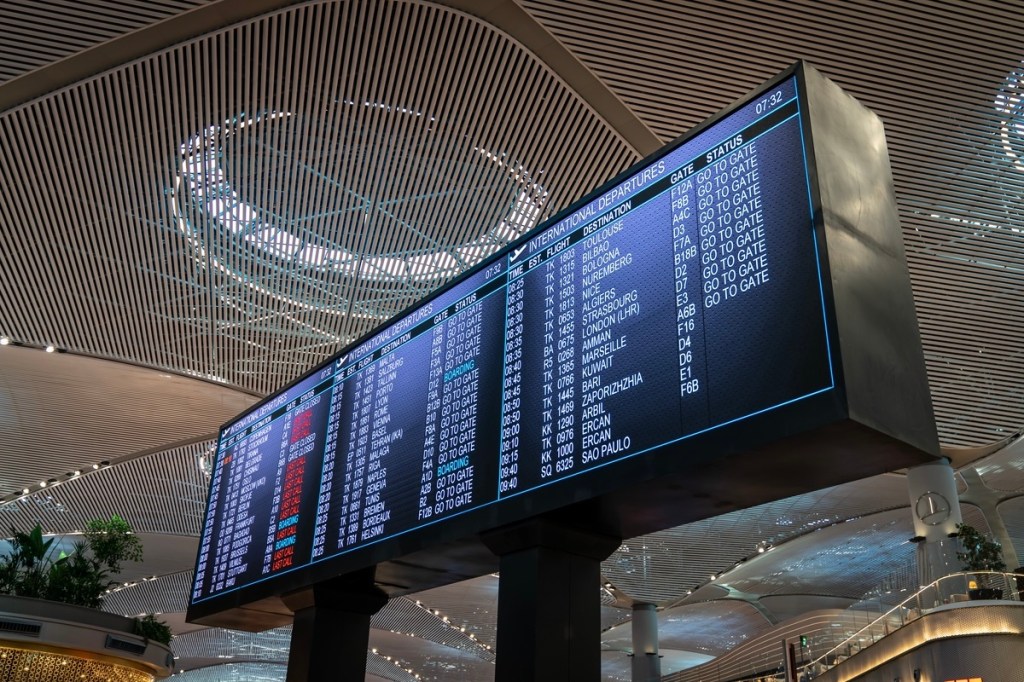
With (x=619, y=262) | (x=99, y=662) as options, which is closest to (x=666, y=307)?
(x=619, y=262)

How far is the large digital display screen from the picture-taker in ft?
16.3

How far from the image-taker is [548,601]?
595cm

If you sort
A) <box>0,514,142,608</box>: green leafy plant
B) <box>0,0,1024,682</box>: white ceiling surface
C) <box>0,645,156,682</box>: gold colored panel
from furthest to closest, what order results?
<box>0,514,142,608</box>: green leafy plant < <box>0,645,156,682</box>: gold colored panel < <box>0,0,1024,682</box>: white ceiling surface

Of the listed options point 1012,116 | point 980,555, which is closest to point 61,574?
point 1012,116

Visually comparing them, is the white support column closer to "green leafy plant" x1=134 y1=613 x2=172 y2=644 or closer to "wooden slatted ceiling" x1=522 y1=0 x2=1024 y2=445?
"wooden slatted ceiling" x1=522 y1=0 x2=1024 y2=445

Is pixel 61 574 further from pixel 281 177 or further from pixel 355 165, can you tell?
pixel 355 165

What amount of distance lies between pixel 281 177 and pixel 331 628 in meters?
6.94

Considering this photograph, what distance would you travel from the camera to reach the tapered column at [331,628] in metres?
8.47

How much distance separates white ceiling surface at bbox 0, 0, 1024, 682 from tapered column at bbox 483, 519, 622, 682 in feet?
21.7

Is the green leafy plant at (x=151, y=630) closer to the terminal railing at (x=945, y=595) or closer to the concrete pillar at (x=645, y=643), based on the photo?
the terminal railing at (x=945, y=595)

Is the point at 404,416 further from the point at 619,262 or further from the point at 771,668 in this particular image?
the point at 771,668

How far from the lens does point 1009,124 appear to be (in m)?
12.0

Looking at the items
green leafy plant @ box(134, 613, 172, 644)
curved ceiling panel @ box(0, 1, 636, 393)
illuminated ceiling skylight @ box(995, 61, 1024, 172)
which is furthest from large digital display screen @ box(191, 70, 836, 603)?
illuminated ceiling skylight @ box(995, 61, 1024, 172)

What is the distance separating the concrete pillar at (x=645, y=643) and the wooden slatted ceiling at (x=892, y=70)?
19.1 metres
